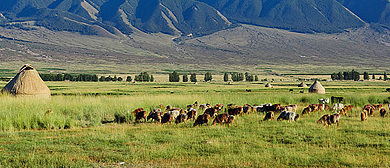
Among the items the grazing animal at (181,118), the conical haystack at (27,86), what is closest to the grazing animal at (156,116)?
the grazing animal at (181,118)

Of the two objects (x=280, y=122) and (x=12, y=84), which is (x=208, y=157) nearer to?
(x=280, y=122)

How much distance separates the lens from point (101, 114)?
2122cm

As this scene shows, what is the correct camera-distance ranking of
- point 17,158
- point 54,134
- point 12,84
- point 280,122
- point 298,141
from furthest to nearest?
1. point 12,84
2. point 280,122
3. point 54,134
4. point 298,141
5. point 17,158

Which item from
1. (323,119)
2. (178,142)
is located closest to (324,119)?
(323,119)

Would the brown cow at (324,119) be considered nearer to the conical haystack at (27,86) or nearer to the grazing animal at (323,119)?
the grazing animal at (323,119)

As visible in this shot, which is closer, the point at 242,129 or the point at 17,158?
the point at 17,158

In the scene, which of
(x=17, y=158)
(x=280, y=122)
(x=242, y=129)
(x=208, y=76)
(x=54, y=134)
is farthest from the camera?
(x=208, y=76)

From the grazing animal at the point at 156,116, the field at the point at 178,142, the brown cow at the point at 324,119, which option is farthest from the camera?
the grazing animal at the point at 156,116

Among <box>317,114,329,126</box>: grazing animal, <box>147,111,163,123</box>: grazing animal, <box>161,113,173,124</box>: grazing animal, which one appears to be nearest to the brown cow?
<box>317,114,329,126</box>: grazing animal

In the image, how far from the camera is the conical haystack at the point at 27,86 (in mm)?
26688

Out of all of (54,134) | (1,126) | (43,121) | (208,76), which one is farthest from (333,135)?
(208,76)

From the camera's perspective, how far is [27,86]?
26.9 metres

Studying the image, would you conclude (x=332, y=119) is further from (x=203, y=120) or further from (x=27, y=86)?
(x=27, y=86)

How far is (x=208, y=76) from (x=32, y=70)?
81002 millimetres
